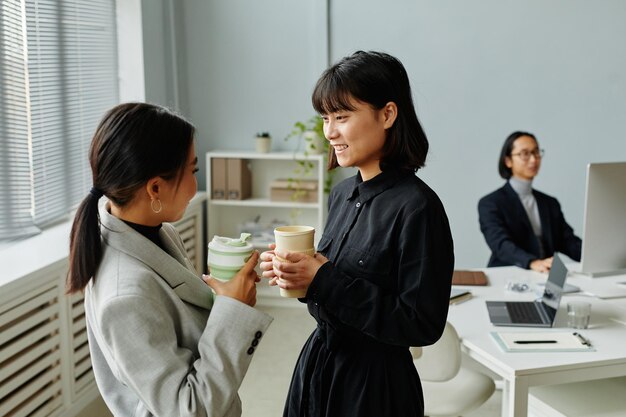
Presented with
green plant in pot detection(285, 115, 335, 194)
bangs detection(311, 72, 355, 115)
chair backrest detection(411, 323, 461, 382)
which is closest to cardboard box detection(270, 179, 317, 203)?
green plant in pot detection(285, 115, 335, 194)

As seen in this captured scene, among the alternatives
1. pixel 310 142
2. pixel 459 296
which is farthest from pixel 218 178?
pixel 459 296

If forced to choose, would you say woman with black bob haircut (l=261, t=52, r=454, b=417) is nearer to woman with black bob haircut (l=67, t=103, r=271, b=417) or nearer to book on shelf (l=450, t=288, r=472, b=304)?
woman with black bob haircut (l=67, t=103, r=271, b=417)

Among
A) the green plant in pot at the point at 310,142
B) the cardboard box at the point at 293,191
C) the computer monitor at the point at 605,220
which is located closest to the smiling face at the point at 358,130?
the computer monitor at the point at 605,220

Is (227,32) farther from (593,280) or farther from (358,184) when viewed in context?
(358,184)

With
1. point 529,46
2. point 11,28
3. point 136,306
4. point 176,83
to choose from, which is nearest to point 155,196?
point 136,306

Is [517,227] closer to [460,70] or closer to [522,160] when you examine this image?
[522,160]

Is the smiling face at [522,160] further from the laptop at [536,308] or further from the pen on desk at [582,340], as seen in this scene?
the pen on desk at [582,340]

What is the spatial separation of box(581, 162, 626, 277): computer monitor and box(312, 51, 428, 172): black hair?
1.45 m

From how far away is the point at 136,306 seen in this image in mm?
1391

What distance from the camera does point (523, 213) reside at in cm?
390

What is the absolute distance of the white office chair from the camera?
103 inches

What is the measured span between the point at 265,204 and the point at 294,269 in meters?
3.46

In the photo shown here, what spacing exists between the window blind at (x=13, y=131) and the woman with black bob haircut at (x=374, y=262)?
2051mm

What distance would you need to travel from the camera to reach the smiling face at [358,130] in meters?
1.71
